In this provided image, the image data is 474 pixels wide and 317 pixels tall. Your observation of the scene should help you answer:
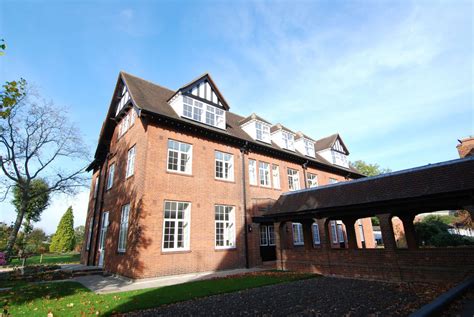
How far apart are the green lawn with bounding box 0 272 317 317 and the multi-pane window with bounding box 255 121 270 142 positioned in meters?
11.3

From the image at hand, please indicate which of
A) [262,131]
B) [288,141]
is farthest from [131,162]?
[288,141]

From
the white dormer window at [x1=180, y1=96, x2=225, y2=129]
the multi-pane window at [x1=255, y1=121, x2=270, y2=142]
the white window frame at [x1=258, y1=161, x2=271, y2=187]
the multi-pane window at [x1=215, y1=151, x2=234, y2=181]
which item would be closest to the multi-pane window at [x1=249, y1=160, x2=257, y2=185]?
the white window frame at [x1=258, y1=161, x2=271, y2=187]

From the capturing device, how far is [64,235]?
40.4 m

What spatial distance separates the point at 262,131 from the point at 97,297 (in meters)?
15.2

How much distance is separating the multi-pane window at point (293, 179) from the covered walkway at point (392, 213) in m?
6.12

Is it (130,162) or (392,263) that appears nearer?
(392,263)

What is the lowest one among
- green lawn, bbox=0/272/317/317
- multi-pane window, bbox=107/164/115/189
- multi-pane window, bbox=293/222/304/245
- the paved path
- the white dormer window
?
the paved path

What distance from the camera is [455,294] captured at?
237 inches

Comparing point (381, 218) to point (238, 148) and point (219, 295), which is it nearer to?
point (219, 295)

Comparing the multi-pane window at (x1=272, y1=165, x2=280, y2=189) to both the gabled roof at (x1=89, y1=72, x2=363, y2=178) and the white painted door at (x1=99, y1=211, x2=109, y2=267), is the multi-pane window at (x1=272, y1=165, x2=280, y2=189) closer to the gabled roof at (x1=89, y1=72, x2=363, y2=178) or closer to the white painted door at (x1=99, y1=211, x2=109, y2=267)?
the gabled roof at (x1=89, y1=72, x2=363, y2=178)

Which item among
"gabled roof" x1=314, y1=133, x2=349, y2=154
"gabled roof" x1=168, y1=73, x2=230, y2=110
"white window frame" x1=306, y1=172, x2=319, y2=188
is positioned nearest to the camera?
"gabled roof" x1=168, y1=73, x2=230, y2=110

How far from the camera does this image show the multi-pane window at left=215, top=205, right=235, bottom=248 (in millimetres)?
14991

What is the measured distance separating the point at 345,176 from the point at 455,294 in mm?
22278

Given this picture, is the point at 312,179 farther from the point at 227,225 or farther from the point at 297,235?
the point at 227,225
